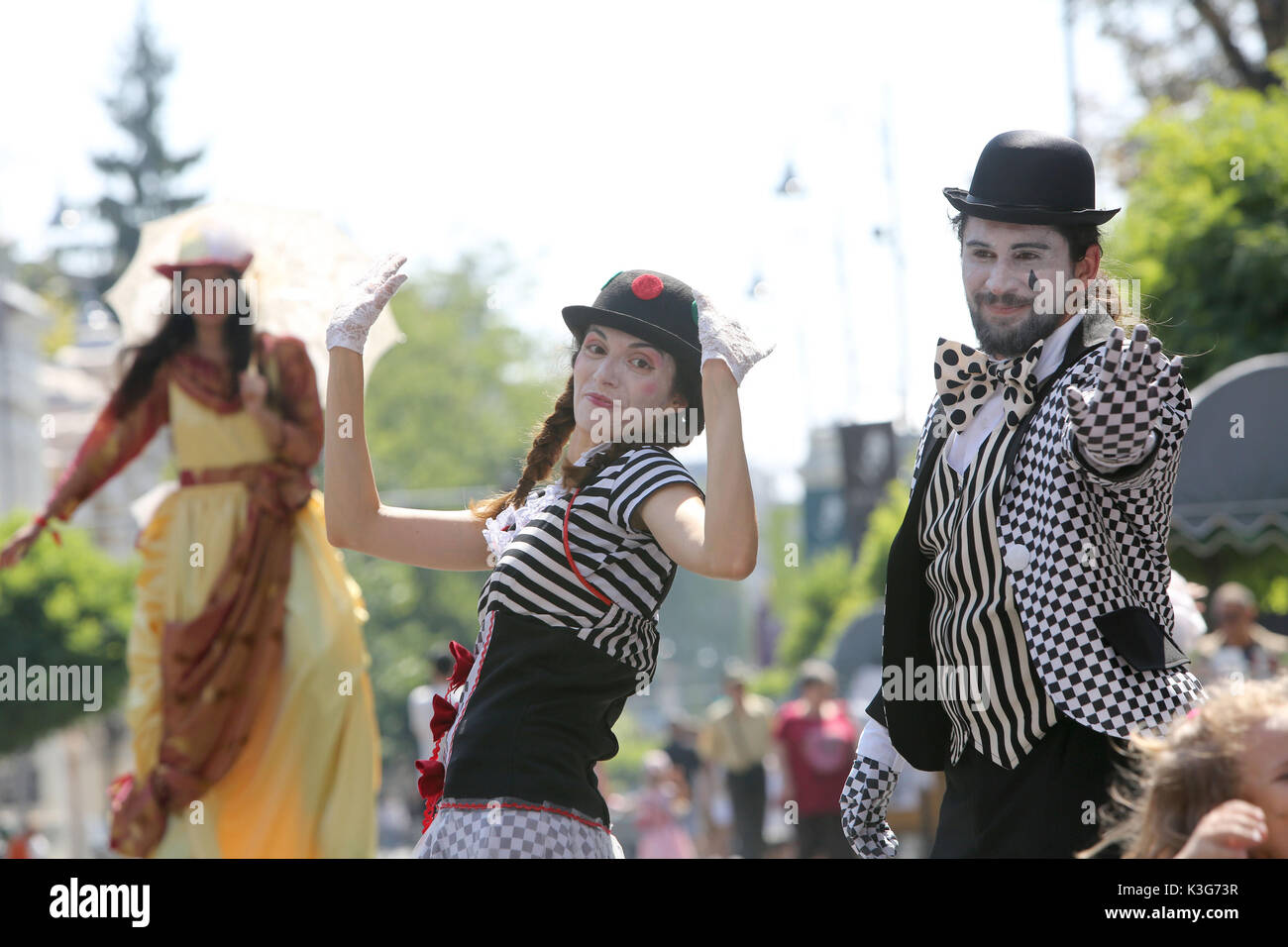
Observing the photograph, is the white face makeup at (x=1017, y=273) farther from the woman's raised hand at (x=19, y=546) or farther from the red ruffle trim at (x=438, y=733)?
the woman's raised hand at (x=19, y=546)

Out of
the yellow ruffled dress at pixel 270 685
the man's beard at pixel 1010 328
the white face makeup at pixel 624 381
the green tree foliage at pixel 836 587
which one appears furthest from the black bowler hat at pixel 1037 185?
the green tree foliage at pixel 836 587

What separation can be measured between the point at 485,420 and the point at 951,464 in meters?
44.9

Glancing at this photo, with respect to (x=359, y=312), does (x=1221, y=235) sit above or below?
above

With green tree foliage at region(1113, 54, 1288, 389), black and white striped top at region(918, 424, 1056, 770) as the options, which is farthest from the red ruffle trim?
green tree foliage at region(1113, 54, 1288, 389)

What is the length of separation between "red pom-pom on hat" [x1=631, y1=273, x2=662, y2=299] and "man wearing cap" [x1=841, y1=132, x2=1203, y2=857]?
56cm

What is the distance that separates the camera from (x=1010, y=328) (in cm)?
308

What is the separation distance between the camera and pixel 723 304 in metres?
2.91

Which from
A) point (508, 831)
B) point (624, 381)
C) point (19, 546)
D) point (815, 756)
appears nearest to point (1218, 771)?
point (508, 831)

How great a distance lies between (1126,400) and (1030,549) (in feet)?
1.20

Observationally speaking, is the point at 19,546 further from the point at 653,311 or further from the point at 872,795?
the point at 872,795

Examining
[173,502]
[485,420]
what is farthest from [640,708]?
[173,502]

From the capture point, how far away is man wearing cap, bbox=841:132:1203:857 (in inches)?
108

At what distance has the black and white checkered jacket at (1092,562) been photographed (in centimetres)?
274

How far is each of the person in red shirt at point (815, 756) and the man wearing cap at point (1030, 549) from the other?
27.9ft
